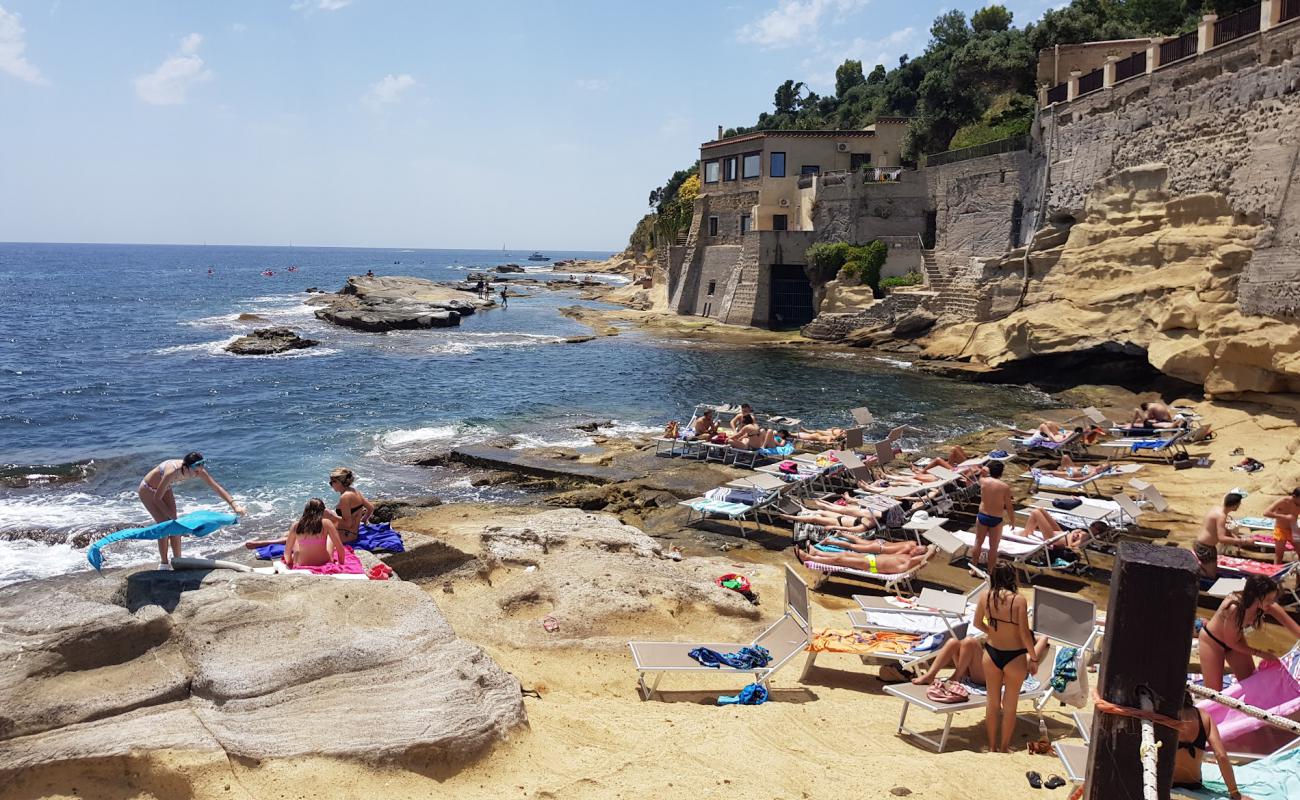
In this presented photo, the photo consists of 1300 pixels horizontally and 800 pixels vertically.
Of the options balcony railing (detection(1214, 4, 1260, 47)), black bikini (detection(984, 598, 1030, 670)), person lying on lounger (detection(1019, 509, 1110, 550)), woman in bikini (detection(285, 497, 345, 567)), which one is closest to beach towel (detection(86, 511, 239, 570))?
woman in bikini (detection(285, 497, 345, 567))

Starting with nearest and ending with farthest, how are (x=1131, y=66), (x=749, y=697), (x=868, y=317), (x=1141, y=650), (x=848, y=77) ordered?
(x=1141, y=650)
(x=749, y=697)
(x=1131, y=66)
(x=868, y=317)
(x=848, y=77)

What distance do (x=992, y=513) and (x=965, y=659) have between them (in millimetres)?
4120

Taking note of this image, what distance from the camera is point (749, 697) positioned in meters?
7.25

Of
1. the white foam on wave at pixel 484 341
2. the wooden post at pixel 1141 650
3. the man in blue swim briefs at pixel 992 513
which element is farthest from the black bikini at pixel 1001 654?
the white foam on wave at pixel 484 341

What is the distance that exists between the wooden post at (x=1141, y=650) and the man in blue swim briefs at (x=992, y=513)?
22.8 ft

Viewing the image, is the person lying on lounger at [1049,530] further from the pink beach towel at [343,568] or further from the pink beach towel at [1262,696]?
the pink beach towel at [343,568]

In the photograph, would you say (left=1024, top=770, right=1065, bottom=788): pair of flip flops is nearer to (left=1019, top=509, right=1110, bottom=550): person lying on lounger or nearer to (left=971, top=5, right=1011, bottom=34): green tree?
(left=1019, top=509, right=1110, bottom=550): person lying on lounger

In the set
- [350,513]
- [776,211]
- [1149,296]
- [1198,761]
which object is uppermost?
[776,211]

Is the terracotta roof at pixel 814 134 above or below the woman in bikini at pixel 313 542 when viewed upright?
above

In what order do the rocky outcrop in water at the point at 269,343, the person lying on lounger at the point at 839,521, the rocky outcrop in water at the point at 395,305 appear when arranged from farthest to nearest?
the rocky outcrop in water at the point at 395,305
the rocky outcrop in water at the point at 269,343
the person lying on lounger at the point at 839,521

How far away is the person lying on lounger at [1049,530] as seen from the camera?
11.3 m

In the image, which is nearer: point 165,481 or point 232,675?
point 232,675

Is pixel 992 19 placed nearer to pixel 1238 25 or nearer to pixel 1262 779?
pixel 1238 25

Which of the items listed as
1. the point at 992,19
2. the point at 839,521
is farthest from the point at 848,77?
the point at 839,521
